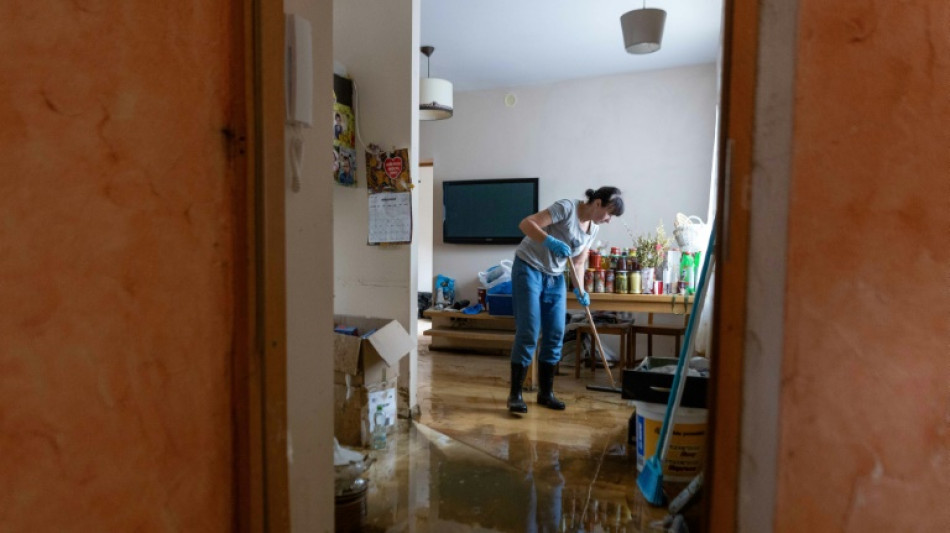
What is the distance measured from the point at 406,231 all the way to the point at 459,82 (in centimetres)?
263

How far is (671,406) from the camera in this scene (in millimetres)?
1743

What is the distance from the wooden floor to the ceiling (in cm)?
242

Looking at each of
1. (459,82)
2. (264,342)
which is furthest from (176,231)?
(459,82)

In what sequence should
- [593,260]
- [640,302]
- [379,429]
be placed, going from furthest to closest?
[593,260] → [640,302] → [379,429]

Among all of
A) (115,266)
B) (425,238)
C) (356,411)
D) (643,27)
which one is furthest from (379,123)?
(425,238)

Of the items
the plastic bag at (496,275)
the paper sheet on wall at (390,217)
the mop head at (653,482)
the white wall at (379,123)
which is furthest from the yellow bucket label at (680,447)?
the plastic bag at (496,275)

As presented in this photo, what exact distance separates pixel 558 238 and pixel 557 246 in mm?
173

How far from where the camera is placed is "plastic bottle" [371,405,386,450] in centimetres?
243

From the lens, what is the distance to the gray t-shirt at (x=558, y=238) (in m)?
2.99

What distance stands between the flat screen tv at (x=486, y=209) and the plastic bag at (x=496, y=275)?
261mm

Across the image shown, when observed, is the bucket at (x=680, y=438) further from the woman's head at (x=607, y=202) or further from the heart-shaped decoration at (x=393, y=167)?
the heart-shaped decoration at (x=393, y=167)

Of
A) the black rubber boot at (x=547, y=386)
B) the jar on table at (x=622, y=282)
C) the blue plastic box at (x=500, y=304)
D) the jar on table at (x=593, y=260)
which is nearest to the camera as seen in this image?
the black rubber boot at (x=547, y=386)

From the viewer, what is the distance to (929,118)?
80cm

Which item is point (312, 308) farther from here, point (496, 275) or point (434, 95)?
point (496, 275)
